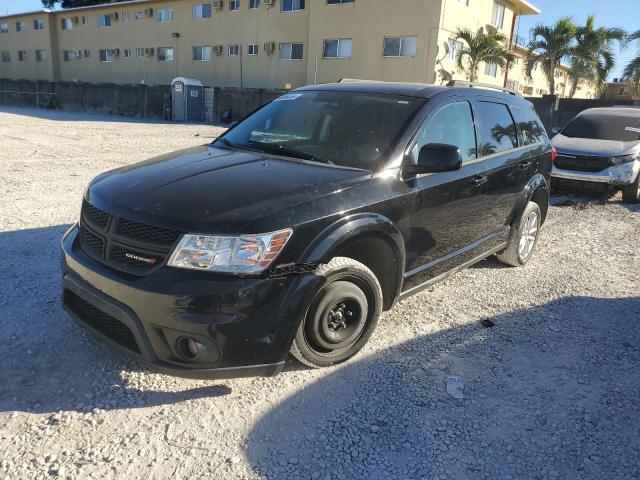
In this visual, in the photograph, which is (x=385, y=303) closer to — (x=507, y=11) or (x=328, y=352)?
(x=328, y=352)

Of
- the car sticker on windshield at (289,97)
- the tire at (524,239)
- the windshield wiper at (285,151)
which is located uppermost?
the car sticker on windshield at (289,97)

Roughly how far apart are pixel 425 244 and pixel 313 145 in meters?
1.10

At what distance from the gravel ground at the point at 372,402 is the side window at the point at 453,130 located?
1.34m

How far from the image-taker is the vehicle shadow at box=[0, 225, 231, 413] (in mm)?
2734

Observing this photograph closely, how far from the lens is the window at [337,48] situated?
24969 mm

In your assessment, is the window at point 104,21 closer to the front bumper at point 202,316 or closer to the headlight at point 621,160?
the headlight at point 621,160

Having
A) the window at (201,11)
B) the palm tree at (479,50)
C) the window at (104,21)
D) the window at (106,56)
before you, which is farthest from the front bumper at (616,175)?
the window at (104,21)

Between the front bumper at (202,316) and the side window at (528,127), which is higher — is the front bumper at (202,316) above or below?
below

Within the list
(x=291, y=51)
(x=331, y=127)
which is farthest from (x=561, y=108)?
(x=331, y=127)

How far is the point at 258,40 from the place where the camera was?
28.6m

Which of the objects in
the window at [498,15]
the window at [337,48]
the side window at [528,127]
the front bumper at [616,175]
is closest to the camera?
the side window at [528,127]

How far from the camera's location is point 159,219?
2.59m

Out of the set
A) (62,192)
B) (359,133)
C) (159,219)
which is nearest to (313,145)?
(359,133)

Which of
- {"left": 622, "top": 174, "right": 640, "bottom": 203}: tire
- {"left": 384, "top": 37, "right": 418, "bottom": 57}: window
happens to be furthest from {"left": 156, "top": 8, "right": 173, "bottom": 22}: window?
{"left": 622, "top": 174, "right": 640, "bottom": 203}: tire
